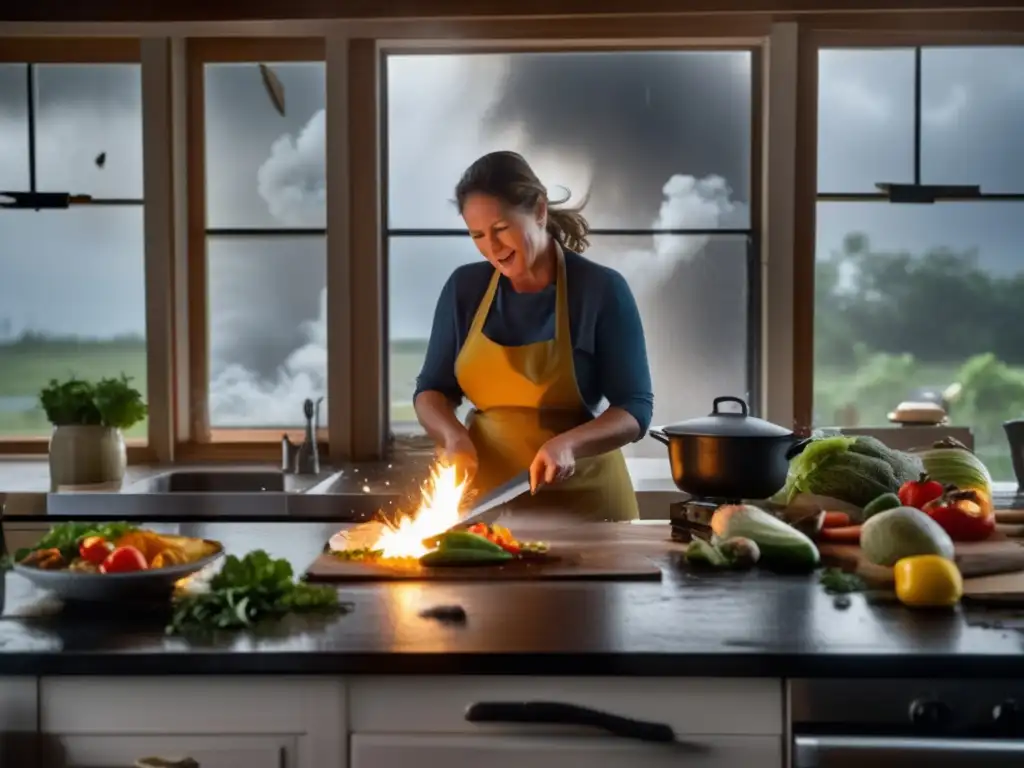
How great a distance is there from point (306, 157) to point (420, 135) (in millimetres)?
423

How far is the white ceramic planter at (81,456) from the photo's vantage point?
11.5 feet

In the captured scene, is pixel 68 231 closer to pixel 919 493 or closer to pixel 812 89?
pixel 812 89

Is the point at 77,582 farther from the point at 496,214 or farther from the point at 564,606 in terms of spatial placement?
the point at 496,214

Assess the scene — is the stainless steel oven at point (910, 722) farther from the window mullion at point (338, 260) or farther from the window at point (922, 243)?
the window mullion at point (338, 260)

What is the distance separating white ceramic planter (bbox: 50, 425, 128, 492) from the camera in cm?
352

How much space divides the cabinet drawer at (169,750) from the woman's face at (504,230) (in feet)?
5.25

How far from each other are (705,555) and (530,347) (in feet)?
3.55

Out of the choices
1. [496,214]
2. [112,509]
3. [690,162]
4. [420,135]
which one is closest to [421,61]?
[420,135]

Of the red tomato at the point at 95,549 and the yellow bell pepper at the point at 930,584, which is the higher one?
the red tomato at the point at 95,549

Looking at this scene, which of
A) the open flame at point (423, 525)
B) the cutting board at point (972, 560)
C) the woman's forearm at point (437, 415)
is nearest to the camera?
the cutting board at point (972, 560)

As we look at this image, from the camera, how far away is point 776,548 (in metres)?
2.00

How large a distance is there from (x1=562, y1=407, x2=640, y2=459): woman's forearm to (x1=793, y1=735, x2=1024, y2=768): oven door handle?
3.92 feet

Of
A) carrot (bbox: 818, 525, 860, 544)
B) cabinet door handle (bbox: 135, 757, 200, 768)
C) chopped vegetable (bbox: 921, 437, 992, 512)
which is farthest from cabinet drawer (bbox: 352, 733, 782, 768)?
chopped vegetable (bbox: 921, 437, 992, 512)

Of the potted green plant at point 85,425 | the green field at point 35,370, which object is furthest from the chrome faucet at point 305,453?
the green field at point 35,370
